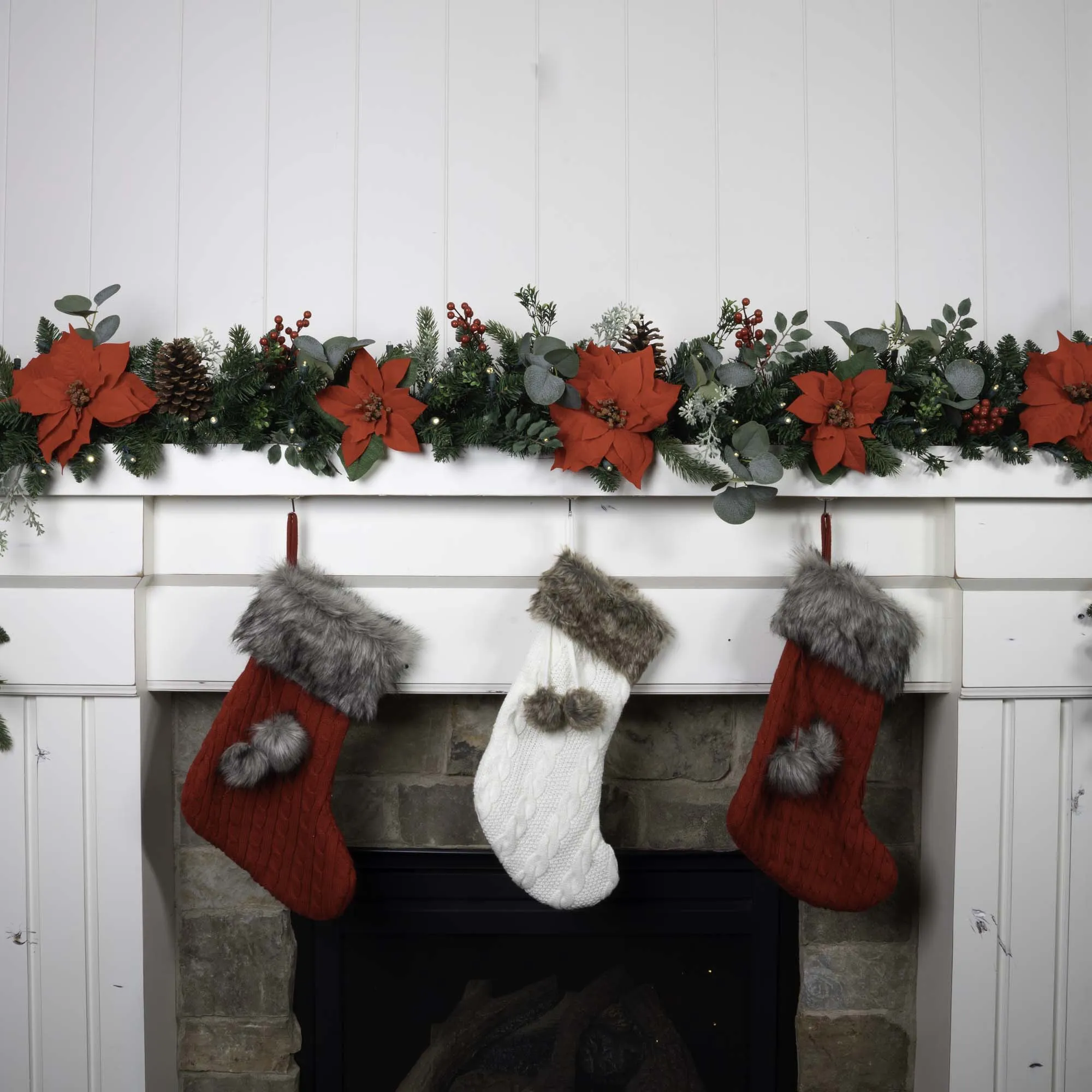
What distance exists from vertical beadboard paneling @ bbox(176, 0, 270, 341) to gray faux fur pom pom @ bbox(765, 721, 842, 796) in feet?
3.88

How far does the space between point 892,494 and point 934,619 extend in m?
0.22

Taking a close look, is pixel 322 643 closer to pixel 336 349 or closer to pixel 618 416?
pixel 336 349

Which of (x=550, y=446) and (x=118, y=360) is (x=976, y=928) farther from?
(x=118, y=360)

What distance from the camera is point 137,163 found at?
1265 mm

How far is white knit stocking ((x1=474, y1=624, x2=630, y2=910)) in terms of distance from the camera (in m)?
1.10

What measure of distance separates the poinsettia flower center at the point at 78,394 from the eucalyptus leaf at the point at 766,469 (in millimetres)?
978

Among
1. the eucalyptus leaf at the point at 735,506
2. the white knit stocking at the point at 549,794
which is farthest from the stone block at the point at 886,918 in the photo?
the eucalyptus leaf at the point at 735,506

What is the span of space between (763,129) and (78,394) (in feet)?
3.88

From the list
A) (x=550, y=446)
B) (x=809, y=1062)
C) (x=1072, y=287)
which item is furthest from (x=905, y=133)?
(x=809, y=1062)

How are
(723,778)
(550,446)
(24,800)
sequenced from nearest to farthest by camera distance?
(550,446) → (24,800) → (723,778)

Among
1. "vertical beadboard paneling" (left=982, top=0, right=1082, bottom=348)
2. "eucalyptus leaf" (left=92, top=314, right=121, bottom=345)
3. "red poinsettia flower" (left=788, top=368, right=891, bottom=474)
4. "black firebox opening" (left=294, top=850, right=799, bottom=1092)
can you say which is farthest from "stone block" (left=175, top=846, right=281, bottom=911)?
"vertical beadboard paneling" (left=982, top=0, right=1082, bottom=348)

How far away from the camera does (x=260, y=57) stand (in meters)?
1.27

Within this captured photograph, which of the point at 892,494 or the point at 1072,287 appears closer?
the point at 892,494

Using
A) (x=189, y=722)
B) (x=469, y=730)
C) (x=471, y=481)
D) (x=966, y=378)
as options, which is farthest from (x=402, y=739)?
(x=966, y=378)
